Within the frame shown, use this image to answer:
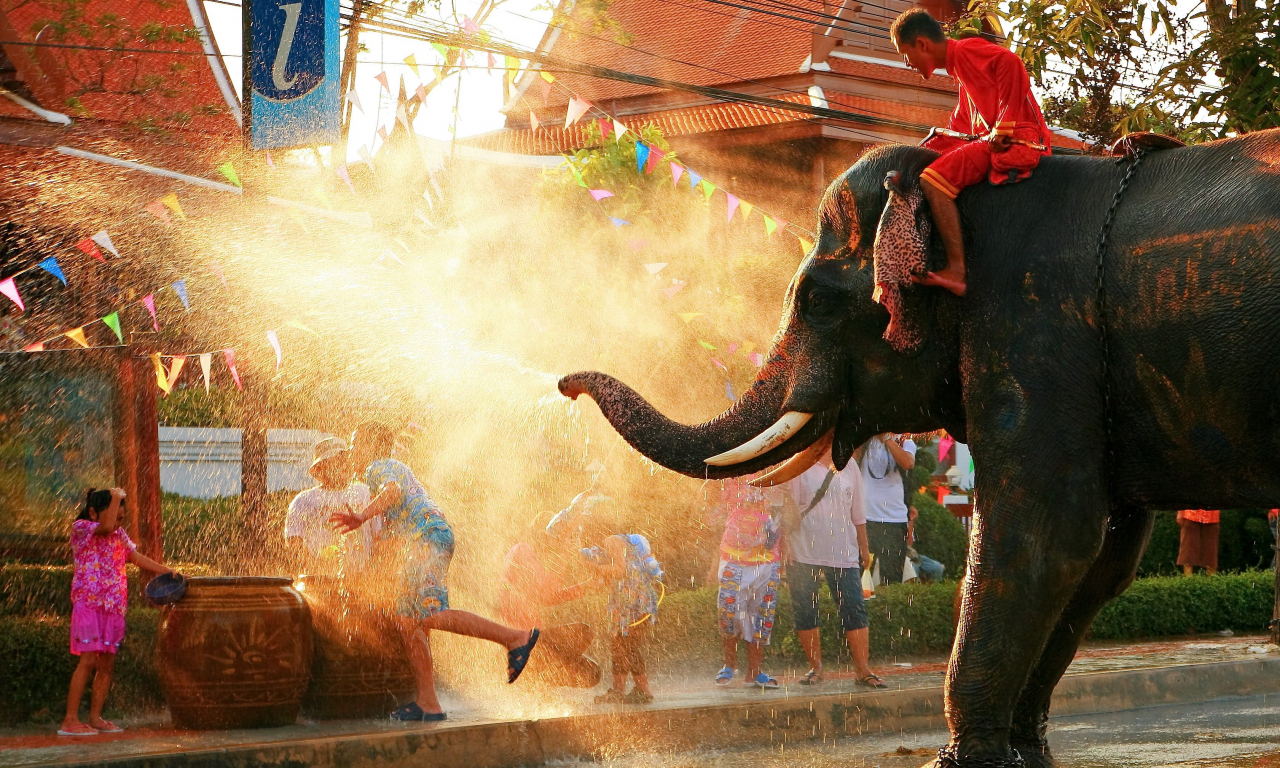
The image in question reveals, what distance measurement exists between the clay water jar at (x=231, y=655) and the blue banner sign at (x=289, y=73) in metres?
3.76

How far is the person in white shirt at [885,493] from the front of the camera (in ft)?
41.5

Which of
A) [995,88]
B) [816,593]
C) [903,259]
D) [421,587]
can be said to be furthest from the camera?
[816,593]

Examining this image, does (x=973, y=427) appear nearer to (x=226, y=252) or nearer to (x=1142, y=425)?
(x=1142, y=425)

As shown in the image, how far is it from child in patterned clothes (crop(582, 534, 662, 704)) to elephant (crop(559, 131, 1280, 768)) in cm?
495

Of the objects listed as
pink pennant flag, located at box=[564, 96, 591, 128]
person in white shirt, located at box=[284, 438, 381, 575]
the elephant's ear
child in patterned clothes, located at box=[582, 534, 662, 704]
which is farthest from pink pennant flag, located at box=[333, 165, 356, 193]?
the elephant's ear

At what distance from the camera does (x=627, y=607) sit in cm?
952

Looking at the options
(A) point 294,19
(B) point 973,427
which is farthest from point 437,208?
(B) point 973,427

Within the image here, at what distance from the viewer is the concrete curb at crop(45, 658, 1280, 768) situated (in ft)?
24.2

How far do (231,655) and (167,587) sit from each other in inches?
20.9

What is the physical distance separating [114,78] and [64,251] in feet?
12.7

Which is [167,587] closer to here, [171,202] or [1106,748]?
[171,202]

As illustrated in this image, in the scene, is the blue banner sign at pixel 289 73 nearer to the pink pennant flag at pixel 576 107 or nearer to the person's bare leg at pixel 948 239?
the pink pennant flag at pixel 576 107

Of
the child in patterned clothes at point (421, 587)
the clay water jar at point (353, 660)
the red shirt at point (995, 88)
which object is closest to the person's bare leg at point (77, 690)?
the clay water jar at point (353, 660)

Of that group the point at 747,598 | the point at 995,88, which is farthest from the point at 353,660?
the point at 995,88
